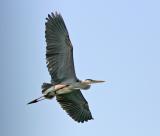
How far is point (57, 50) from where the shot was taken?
19.8 meters

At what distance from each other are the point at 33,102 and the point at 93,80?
76.0 inches

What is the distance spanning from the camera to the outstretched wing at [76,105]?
803 inches

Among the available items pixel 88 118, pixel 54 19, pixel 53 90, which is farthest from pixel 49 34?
pixel 88 118

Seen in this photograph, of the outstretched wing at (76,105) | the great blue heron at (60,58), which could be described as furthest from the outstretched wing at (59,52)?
the outstretched wing at (76,105)

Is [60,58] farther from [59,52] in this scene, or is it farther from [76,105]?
[76,105]

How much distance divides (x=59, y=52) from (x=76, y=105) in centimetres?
190

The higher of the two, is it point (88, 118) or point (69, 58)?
point (69, 58)

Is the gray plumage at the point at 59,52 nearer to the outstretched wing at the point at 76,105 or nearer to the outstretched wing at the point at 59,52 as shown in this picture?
the outstretched wing at the point at 59,52

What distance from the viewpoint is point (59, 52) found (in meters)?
19.8

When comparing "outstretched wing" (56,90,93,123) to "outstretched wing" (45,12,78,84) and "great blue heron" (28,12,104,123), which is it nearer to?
"great blue heron" (28,12,104,123)

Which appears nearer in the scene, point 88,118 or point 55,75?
point 55,75

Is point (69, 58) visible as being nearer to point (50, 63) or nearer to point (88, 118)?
point (50, 63)

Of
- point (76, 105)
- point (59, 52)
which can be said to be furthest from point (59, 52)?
point (76, 105)

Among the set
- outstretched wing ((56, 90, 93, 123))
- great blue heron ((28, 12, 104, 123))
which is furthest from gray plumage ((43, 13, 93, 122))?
outstretched wing ((56, 90, 93, 123))
